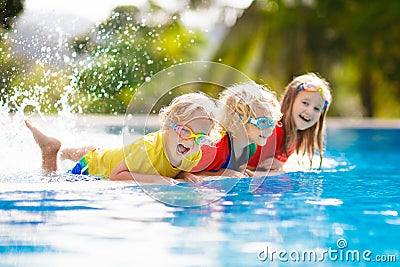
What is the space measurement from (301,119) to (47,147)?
1703 mm

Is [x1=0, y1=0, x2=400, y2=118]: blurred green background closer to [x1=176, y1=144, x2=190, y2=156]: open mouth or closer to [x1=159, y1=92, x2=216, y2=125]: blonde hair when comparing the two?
[x1=159, y1=92, x2=216, y2=125]: blonde hair

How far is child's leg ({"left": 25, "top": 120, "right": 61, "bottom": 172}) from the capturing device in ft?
15.2

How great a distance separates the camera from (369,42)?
1420 cm

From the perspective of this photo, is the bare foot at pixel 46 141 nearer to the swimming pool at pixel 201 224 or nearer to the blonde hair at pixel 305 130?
the swimming pool at pixel 201 224

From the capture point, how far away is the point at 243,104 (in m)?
4.23

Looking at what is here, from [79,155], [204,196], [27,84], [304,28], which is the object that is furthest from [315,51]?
[204,196]

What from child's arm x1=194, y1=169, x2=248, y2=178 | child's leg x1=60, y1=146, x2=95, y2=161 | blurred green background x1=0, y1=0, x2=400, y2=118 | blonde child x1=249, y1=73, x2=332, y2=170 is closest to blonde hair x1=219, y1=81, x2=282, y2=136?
child's arm x1=194, y1=169, x2=248, y2=178

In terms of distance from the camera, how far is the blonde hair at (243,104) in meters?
4.11

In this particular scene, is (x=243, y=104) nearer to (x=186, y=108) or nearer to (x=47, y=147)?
(x=186, y=108)

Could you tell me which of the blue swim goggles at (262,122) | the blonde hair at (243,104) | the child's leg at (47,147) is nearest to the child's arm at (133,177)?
the blonde hair at (243,104)

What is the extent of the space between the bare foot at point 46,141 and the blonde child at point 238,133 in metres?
1.05

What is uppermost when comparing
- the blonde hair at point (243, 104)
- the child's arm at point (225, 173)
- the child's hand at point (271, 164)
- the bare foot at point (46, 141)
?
the blonde hair at point (243, 104)

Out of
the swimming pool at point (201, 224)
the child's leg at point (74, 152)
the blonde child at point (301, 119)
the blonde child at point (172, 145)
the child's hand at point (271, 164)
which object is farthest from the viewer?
the blonde child at point (301, 119)

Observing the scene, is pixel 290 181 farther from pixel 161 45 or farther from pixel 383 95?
pixel 383 95
